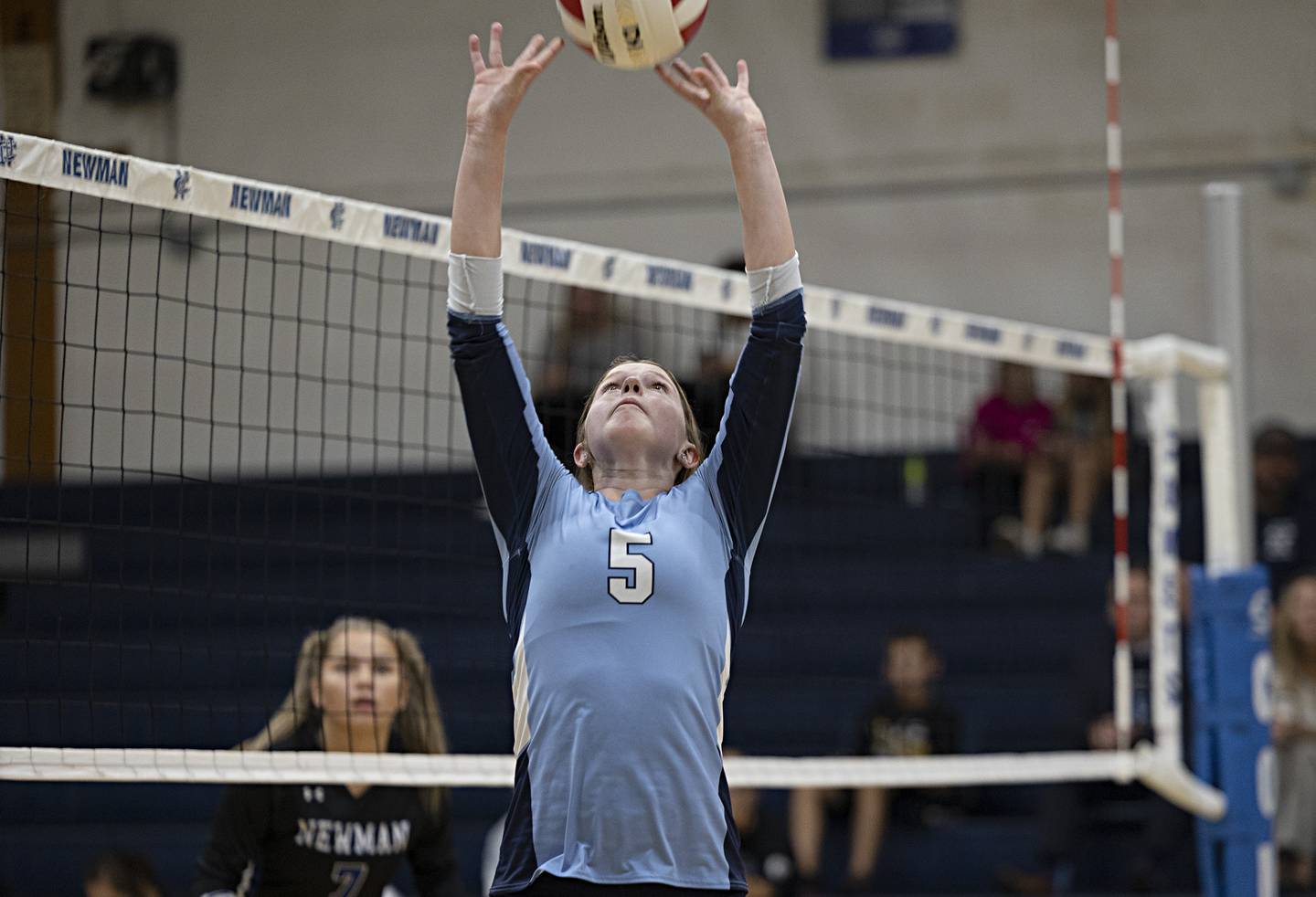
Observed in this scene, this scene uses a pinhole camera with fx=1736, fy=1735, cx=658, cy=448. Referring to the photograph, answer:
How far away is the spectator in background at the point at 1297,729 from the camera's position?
790 centimetres

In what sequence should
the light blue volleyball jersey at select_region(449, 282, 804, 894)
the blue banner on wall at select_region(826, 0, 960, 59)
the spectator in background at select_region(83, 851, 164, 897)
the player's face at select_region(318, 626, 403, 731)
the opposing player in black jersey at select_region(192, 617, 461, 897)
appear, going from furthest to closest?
the blue banner on wall at select_region(826, 0, 960, 59)
the spectator in background at select_region(83, 851, 164, 897)
the player's face at select_region(318, 626, 403, 731)
the opposing player in black jersey at select_region(192, 617, 461, 897)
the light blue volleyball jersey at select_region(449, 282, 804, 894)

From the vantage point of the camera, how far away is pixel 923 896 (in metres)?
8.35

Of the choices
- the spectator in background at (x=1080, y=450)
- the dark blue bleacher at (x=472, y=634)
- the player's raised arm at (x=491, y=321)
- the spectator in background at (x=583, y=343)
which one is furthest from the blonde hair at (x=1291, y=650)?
the player's raised arm at (x=491, y=321)

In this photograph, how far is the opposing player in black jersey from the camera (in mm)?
4859

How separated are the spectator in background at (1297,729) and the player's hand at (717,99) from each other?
5647 millimetres

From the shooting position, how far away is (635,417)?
3158 millimetres

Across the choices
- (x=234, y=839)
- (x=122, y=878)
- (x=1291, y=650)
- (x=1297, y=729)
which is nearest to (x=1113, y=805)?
(x=1297, y=729)

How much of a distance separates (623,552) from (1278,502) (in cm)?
738

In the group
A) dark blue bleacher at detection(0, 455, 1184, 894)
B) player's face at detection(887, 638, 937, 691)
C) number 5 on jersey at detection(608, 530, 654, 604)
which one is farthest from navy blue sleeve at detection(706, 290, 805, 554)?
dark blue bleacher at detection(0, 455, 1184, 894)

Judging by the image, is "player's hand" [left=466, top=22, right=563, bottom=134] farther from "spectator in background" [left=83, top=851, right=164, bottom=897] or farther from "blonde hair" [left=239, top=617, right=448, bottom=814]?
"spectator in background" [left=83, top=851, right=164, bottom=897]

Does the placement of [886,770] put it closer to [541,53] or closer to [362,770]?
[362,770]

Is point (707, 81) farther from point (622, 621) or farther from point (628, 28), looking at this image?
point (622, 621)

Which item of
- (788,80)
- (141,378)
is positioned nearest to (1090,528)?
(788,80)

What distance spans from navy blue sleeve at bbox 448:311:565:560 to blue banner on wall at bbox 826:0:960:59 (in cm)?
916
